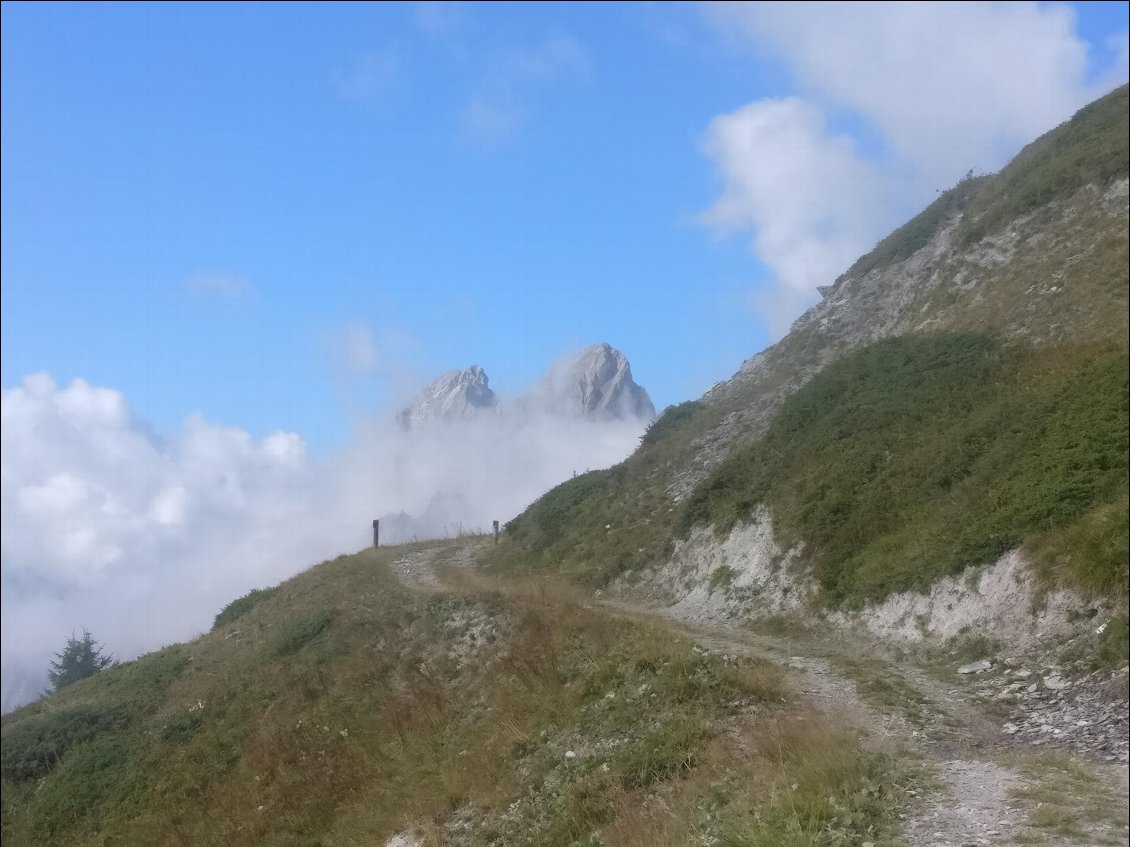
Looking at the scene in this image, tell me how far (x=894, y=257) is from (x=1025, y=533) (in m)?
28.9

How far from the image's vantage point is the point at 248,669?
2681cm

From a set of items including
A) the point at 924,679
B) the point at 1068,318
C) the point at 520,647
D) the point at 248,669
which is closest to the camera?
the point at 1068,318

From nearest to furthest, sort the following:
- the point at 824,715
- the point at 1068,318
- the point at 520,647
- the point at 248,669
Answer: the point at 1068,318 → the point at 824,715 → the point at 520,647 → the point at 248,669

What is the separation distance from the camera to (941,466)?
1717 centimetres

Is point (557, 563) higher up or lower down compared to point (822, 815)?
higher up

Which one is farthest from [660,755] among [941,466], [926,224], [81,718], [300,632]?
[926,224]

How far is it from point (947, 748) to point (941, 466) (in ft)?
29.3

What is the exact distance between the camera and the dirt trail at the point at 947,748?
668cm

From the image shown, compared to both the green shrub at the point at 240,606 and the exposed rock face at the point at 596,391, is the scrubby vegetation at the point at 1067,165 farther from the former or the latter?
the green shrub at the point at 240,606

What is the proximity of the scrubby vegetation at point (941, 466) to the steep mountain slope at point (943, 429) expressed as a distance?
48mm

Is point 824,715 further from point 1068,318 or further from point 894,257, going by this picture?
point 894,257

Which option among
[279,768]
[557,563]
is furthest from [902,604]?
[557,563]

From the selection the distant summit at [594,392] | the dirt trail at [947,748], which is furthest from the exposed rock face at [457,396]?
the dirt trail at [947,748]

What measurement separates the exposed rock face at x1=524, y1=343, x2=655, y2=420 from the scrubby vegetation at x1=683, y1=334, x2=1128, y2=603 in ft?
65.8
